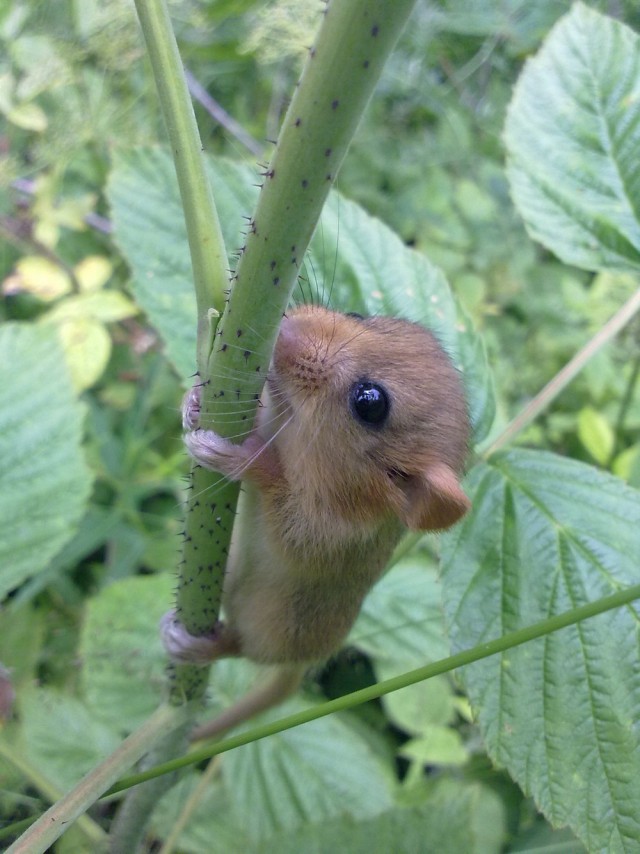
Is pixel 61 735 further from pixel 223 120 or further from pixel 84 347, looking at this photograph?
pixel 223 120

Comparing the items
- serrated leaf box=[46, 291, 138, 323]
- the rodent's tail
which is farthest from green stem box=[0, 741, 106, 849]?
serrated leaf box=[46, 291, 138, 323]

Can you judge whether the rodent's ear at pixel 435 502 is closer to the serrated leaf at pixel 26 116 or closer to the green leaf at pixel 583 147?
the green leaf at pixel 583 147

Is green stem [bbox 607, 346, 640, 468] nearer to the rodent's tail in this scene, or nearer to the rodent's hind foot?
the rodent's tail

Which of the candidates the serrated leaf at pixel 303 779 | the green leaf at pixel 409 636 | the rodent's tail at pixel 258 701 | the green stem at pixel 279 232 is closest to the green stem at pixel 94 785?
the green stem at pixel 279 232

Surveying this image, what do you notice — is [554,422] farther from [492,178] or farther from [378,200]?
[492,178]

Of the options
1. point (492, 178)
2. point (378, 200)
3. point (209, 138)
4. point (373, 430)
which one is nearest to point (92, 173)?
point (209, 138)

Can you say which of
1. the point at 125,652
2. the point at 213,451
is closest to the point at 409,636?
the point at 125,652
